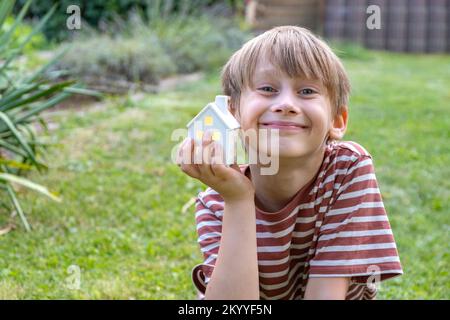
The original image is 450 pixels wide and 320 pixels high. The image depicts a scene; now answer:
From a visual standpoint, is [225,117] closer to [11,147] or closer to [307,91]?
[307,91]

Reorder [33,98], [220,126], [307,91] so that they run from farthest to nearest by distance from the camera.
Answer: [33,98] → [307,91] → [220,126]

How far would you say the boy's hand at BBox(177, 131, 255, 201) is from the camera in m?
1.61

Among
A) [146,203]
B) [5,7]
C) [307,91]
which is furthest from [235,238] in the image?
[5,7]

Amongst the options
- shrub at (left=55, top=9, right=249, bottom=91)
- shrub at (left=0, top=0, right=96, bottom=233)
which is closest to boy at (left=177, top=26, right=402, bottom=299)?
shrub at (left=0, top=0, right=96, bottom=233)

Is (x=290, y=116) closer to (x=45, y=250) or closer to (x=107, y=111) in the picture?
(x=45, y=250)

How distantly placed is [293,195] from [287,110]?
36 centimetres

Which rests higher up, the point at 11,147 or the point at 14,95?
the point at 14,95

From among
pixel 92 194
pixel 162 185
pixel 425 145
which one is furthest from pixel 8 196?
pixel 425 145

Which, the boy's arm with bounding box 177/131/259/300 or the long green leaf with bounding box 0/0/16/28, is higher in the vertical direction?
the long green leaf with bounding box 0/0/16/28

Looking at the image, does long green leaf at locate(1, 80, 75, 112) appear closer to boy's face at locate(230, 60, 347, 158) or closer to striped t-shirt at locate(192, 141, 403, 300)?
striped t-shirt at locate(192, 141, 403, 300)

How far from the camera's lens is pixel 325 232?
1.97m

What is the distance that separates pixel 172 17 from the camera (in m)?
9.89

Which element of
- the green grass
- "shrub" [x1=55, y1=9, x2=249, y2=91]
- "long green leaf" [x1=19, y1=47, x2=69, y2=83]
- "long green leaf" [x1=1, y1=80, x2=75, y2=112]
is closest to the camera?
the green grass

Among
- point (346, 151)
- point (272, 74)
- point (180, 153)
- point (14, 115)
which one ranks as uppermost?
point (272, 74)
